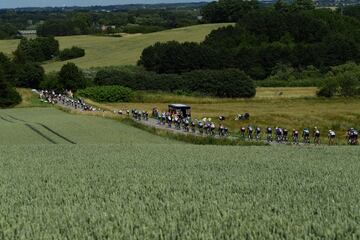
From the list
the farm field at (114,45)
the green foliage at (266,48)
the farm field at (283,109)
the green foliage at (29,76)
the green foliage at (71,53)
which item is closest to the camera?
the farm field at (283,109)

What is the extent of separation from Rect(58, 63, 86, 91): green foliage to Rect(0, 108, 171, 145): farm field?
37904 mm

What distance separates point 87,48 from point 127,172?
456 ft

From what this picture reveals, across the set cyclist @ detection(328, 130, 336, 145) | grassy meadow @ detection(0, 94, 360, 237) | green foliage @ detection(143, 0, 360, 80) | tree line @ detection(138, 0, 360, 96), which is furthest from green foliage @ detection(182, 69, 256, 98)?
grassy meadow @ detection(0, 94, 360, 237)

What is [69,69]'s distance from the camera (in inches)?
3602

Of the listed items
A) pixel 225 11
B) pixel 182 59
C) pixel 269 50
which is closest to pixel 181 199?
pixel 182 59

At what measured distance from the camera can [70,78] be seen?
9244 centimetres

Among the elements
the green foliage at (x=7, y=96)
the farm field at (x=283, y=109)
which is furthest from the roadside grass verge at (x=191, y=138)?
the green foliage at (x=7, y=96)

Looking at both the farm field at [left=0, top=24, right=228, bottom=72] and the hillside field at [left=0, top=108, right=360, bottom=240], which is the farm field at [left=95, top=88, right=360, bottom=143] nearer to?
the hillside field at [left=0, top=108, right=360, bottom=240]

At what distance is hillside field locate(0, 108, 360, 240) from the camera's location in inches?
376

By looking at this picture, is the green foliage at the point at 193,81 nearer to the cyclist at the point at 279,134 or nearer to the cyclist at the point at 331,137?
the cyclist at the point at 331,137

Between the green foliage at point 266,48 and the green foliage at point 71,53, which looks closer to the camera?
the green foliage at point 266,48

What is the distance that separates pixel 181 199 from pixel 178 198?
98 mm

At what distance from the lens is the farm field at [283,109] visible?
5588cm

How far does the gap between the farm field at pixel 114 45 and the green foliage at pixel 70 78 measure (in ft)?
115
